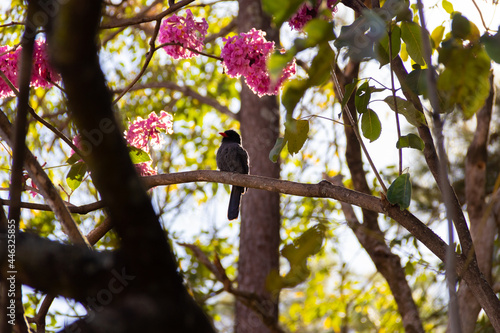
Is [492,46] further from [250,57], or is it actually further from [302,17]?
[250,57]

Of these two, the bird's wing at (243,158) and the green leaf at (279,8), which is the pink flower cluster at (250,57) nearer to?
the green leaf at (279,8)

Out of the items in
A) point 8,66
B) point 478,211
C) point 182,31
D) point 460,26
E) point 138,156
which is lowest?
point 460,26

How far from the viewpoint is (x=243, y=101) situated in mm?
4773

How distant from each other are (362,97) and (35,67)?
138 cm

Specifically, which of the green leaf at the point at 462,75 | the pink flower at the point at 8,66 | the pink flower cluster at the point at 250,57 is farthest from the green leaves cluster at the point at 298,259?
the pink flower at the point at 8,66

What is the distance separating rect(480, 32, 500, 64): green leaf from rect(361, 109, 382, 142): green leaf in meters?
0.70

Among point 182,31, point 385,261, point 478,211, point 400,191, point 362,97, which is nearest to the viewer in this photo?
point 400,191

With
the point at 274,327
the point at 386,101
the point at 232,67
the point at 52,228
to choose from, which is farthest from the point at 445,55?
the point at 52,228

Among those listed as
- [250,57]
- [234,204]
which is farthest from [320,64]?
[234,204]

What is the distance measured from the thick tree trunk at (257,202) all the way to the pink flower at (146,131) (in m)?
1.85

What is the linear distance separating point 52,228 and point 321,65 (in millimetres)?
4304

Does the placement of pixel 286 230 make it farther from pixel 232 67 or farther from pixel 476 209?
pixel 232 67

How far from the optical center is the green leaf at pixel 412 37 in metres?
1.64

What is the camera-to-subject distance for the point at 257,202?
4449mm
